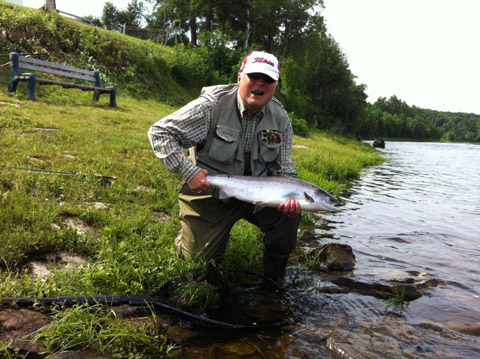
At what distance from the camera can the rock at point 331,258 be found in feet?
17.3

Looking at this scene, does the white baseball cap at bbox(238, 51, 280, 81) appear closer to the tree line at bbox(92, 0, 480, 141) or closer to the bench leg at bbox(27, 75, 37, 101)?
the bench leg at bbox(27, 75, 37, 101)

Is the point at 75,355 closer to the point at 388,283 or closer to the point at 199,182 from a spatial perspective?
the point at 199,182

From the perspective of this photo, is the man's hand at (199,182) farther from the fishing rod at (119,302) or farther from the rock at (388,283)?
the rock at (388,283)

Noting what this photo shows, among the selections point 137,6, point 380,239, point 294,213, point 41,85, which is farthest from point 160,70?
point 137,6

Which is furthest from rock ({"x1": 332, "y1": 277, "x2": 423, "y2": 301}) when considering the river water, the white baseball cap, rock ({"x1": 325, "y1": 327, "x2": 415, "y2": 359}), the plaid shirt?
the white baseball cap

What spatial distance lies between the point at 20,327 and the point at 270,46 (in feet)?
156

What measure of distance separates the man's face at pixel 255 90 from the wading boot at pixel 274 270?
1852mm

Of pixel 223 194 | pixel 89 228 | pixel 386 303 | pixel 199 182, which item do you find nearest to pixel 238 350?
pixel 223 194

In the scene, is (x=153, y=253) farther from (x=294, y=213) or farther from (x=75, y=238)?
(x=294, y=213)

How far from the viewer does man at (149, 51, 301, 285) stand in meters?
3.88

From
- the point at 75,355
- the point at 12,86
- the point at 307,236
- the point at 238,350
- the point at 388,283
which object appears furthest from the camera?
the point at 12,86

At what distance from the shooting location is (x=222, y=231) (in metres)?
4.25

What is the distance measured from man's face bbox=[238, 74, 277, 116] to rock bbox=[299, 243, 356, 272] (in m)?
2.51

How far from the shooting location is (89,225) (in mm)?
4594
